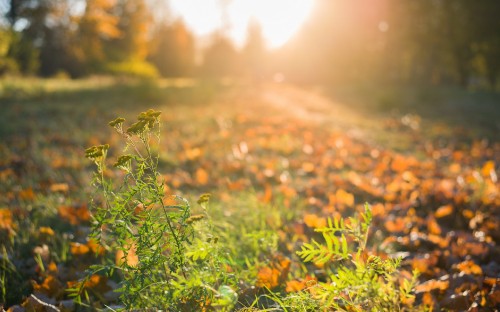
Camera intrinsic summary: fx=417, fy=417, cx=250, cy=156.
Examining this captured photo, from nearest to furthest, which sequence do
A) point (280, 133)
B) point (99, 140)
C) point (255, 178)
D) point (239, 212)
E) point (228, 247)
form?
point (228, 247) → point (239, 212) → point (255, 178) → point (99, 140) → point (280, 133)

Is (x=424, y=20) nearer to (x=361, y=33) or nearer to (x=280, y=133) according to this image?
(x=361, y=33)

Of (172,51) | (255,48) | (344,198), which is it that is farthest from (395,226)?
(255,48)

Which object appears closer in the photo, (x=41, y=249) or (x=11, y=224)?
(x=41, y=249)

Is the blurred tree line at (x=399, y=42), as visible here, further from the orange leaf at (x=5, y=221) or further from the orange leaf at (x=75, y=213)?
the orange leaf at (x=5, y=221)

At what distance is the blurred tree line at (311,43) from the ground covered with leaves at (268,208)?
295 inches

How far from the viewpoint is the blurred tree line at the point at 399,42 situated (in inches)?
1023

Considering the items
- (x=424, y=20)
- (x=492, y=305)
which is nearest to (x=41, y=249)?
(x=492, y=305)

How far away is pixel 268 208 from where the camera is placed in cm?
276

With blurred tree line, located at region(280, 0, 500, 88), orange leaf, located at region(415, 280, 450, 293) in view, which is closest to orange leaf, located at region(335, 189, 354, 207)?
orange leaf, located at region(415, 280, 450, 293)

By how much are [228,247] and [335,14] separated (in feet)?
123

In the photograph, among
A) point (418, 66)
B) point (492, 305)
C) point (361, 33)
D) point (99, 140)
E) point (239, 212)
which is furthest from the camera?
point (418, 66)

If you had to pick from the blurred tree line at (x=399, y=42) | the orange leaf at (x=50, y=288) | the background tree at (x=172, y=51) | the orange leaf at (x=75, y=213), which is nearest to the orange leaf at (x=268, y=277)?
the orange leaf at (x=50, y=288)

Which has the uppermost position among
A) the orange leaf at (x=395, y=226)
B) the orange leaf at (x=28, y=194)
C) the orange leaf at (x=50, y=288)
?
the orange leaf at (x=28, y=194)

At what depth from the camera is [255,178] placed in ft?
14.0
